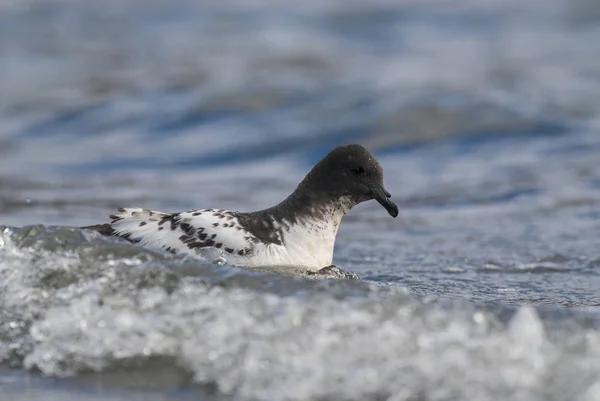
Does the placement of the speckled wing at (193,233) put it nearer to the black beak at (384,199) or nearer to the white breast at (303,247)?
the white breast at (303,247)

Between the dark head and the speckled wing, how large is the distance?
637 mm

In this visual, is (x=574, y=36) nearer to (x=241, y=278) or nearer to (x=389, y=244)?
(x=389, y=244)

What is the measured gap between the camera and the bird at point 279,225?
650 centimetres

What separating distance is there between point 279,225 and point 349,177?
58 centimetres

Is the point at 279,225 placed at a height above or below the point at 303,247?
above

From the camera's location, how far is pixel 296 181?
12.4 meters

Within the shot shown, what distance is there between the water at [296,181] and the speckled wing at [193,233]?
463mm

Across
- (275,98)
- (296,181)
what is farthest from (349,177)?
(275,98)

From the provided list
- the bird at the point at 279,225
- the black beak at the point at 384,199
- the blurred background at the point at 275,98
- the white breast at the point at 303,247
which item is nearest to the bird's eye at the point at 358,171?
the bird at the point at 279,225

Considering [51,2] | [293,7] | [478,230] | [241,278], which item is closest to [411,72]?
[293,7]

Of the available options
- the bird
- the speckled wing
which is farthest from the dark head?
the speckled wing

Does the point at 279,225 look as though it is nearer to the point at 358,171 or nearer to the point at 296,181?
the point at 358,171

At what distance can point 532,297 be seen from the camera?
7242 mm

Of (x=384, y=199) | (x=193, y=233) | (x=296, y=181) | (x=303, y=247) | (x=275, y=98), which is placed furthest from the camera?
(x=275, y=98)
